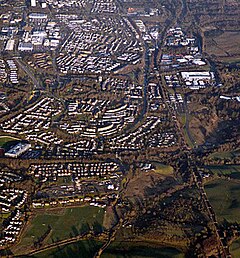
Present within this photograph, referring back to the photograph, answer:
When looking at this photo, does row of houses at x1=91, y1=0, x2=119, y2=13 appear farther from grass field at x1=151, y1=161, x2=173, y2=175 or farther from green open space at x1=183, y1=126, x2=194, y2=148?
grass field at x1=151, y1=161, x2=173, y2=175

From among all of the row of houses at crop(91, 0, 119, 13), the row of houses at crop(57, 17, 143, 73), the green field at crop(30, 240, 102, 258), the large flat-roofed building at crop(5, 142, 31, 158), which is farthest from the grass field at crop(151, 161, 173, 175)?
the row of houses at crop(91, 0, 119, 13)

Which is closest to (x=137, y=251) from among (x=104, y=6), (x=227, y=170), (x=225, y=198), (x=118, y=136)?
(x=225, y=198)

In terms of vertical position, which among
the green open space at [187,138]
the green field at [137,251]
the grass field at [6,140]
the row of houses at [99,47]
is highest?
the green field at [137,251]

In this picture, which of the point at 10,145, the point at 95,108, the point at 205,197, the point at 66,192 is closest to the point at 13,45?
the point at 95,108

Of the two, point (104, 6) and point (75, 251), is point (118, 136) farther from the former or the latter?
point (104, 6)

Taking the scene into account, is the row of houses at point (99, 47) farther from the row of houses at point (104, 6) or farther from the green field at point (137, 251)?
the green field at point (137, 251)

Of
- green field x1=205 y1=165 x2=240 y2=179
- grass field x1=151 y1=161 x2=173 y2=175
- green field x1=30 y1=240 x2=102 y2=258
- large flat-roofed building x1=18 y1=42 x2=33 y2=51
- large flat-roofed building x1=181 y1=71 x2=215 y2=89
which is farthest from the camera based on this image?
large flat-roofed building x1=18 y1=42 x2=33 y2=51

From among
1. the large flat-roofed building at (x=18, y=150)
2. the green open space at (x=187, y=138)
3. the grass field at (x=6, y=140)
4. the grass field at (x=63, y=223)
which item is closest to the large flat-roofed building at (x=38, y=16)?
the grass field at (x=6, y=140)
